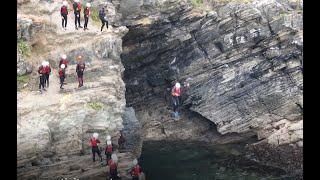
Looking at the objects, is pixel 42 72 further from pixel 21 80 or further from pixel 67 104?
pixel 67 104

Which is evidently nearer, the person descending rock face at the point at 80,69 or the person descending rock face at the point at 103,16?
the person descending rock face at the point at 80,69

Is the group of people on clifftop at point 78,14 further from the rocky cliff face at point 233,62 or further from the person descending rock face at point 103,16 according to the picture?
the rocky cliff face at point 233,62

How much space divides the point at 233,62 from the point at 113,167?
18.0 metres

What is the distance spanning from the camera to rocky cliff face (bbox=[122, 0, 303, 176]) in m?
43.5

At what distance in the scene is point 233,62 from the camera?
44750 millimetres

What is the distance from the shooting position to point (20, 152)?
2878 cm

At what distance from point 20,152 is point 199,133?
22.3m

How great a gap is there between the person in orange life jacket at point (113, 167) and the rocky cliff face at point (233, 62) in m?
13.8

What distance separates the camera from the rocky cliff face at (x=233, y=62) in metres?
43.5

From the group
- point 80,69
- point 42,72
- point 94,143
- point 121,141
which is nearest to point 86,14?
point 80,69

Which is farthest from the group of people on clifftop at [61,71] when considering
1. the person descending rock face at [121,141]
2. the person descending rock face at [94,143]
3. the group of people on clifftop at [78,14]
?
the person descending rock face at [121,141]

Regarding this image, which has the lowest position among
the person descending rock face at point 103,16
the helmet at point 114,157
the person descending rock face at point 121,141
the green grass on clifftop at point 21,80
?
the helmet at point 114,157

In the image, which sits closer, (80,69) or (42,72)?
(42,72)
